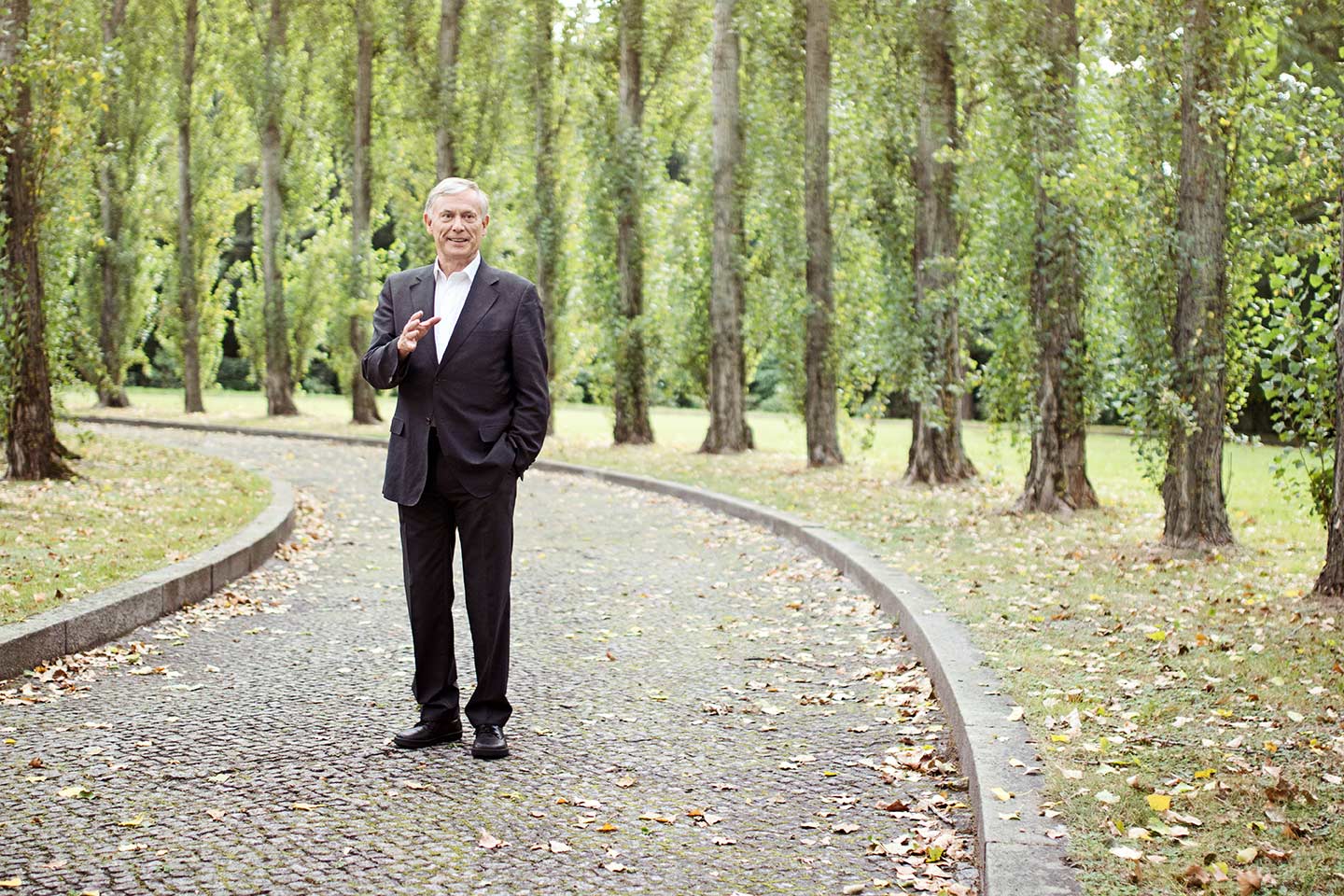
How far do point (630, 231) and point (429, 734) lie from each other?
19.9m

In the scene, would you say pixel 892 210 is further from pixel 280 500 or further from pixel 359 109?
pixel 359 109

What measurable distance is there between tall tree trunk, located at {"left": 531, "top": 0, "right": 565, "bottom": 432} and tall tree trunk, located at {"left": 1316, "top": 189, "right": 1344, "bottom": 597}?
19379 mm

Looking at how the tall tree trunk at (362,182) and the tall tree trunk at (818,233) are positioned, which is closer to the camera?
the tall tree trunk at (818,233)

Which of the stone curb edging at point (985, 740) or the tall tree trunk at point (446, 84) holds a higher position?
the tall tree trunk at point (446, 84)

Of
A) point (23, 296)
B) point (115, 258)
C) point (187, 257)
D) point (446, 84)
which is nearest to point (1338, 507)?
point (23, 296)

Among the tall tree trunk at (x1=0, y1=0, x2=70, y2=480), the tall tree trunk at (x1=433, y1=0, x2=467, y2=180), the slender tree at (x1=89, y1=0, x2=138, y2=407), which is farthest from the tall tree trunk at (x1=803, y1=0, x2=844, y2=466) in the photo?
the slender tree at (x1=89, y1=0, x2=138, y2=407)

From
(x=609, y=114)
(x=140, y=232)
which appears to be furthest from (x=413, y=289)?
(x=140, y=232)

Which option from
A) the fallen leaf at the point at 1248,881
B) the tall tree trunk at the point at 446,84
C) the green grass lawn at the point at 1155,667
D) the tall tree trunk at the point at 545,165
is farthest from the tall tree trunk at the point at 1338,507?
the tall tree trunk at the point at 446,84

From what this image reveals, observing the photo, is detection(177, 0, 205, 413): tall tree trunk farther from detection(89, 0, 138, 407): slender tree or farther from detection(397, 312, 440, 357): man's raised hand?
detection(397, 312, 440, 357): man's raised hand

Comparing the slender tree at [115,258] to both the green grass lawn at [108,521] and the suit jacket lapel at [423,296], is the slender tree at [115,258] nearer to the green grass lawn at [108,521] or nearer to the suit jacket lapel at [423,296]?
the green grass lawn at [108,521]

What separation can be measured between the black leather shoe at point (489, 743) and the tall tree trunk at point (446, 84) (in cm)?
2264

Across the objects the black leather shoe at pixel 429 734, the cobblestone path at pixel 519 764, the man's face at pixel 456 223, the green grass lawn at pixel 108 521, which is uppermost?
the man's face at pixel 456 223

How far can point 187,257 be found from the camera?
116 feet

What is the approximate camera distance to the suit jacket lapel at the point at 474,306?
18.3 ft
